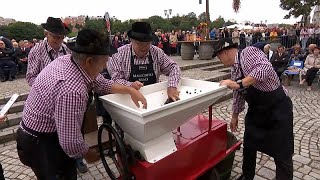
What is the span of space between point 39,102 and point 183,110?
105 cm

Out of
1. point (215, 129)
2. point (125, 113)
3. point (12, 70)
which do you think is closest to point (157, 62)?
point (215, 129)

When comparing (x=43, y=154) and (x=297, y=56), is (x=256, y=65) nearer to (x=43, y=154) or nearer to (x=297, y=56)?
(x=43, y=154)

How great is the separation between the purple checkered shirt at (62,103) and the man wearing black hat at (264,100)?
4.38 feet

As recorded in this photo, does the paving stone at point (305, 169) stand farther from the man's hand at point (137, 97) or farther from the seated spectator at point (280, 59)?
the seated spectator at point (280, 59)

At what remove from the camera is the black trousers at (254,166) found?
103 inches

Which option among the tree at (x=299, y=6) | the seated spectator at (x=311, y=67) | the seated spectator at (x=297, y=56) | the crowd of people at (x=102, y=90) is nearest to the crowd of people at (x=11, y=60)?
the crowd of people at (x=102, y=90)

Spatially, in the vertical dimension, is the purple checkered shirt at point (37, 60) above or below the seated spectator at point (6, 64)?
above

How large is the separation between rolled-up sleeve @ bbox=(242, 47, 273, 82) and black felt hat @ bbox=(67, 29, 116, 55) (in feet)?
4.37

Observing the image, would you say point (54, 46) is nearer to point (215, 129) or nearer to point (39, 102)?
point (39, 102)

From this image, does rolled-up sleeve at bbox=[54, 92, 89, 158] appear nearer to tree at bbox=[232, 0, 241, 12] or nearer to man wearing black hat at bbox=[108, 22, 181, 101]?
man wearing black hat at bbox=[108, 22, 181, 101]

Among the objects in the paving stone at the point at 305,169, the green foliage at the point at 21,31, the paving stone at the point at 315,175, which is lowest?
the paving stone at the point at 315,175

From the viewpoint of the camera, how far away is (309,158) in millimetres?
3652

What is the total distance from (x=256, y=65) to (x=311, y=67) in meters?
6.74

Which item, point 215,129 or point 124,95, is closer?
point 124,95
